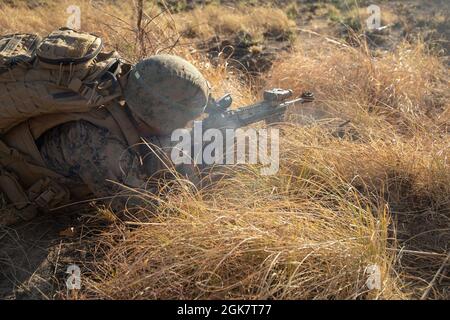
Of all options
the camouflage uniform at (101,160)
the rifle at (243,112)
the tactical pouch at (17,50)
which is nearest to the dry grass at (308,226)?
the camouflage uniform at (101,160)

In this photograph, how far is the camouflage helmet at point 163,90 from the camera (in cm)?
305

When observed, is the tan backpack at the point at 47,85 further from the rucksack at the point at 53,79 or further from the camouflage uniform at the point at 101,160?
the camouflage uniform at the point at 101,160

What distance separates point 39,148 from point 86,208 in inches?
18.2

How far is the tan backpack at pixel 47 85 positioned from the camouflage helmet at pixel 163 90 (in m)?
0.10

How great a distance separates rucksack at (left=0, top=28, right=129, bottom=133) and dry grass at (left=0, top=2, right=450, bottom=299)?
653 mm

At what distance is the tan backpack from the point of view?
9.62 feet

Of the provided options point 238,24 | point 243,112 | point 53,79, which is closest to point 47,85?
point 53,79

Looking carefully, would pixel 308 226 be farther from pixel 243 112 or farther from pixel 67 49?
pixel 67 49

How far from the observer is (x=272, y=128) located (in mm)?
3986

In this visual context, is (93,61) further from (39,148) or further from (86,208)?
(86,208)

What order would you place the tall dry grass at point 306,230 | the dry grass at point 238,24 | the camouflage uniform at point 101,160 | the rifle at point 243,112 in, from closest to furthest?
the tall dry grass at point 306,230 → the camouflage uniform at point 101,160 → the rifle at point 243,112 → the dry grass at point 238,24

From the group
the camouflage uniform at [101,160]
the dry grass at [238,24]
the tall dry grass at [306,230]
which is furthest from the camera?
the dry grass at [238,24]

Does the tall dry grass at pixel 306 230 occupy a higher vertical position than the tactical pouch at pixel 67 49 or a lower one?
lower

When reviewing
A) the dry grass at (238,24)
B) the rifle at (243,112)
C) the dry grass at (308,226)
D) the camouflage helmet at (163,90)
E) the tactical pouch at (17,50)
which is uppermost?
the tactical pouch at (17,50)
